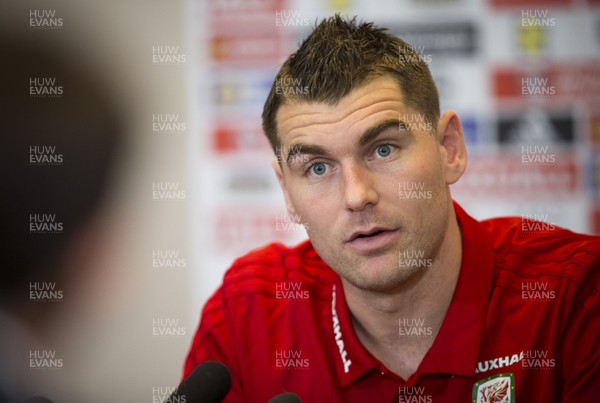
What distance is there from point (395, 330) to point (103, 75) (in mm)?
1484

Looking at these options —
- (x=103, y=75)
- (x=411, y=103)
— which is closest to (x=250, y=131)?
(x=103, y=75)

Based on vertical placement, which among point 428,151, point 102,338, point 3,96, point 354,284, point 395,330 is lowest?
point 102,338

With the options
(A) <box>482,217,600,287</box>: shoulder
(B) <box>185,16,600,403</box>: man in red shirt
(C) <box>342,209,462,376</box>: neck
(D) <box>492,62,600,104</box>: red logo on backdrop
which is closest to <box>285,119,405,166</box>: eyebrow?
(B) <box>185,16,600,403</box>: man in red shirt

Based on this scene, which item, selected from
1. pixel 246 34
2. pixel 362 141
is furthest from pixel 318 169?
pixel 246 34

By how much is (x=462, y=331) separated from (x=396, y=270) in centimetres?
18

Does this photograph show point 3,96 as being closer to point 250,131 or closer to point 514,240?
point 250,131

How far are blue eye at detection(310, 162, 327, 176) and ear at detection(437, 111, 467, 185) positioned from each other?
248 millimetres

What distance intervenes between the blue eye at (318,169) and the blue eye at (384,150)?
104mm

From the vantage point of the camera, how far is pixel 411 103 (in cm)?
133

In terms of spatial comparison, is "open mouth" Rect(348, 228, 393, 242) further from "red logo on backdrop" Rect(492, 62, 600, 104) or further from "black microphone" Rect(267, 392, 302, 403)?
"red logo on backdrop" Rect(492, 62, 600, 104)

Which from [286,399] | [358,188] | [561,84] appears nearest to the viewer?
[286,399]

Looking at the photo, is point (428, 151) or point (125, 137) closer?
point (428, 151)

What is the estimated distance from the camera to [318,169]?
4.32 ft

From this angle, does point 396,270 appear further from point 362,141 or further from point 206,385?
point 206,385
